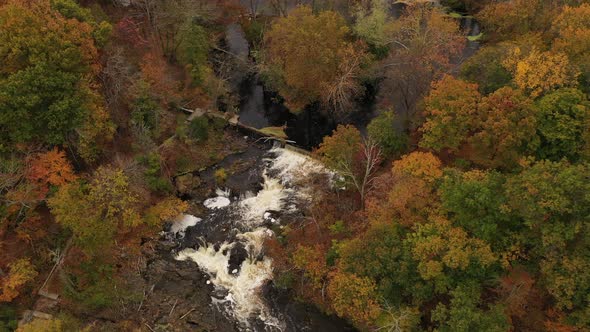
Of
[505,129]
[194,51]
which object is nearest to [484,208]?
[505,129]

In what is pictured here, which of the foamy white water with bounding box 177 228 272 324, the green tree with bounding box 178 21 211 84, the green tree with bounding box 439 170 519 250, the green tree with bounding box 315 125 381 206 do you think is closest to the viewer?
the green tree with bounding box 439 170 519 250

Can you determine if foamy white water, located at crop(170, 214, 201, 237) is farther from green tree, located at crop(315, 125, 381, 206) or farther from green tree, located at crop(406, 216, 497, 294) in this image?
green tree, located at crop(406, 216, 497, 294)

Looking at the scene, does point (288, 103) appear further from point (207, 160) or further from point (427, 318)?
point (427, 318)

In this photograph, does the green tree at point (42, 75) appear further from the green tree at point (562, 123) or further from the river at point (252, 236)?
the green tree at point (562, 123)

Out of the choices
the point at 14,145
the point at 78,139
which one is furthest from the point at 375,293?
the point at 14,145

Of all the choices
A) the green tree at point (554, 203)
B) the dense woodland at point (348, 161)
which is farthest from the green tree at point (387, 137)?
the green tree at point (554, 203)

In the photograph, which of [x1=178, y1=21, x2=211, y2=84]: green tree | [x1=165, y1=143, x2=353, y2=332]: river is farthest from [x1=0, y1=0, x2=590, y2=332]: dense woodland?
[x1=165, y1=143, x2=353, y2=332]: river
